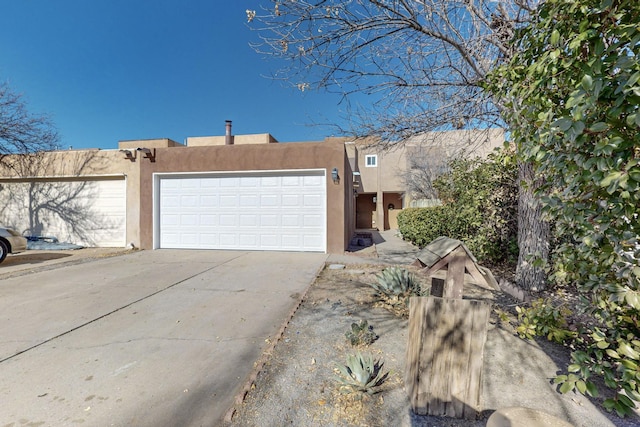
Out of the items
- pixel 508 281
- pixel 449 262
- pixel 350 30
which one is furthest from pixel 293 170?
pixel 449 262

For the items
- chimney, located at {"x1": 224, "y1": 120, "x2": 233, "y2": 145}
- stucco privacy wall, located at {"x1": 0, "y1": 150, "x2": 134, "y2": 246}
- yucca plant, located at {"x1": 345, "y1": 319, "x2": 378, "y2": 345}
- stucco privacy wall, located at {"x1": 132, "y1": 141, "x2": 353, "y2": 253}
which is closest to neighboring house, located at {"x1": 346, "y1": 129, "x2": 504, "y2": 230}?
chimney, located at {"x1": 224, "y1": 120, "x2": 233, "y2": 145}

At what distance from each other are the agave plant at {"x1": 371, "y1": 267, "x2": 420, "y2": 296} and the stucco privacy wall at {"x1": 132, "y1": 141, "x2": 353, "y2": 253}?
387 centimetres

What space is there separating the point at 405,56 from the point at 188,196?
24.7ft

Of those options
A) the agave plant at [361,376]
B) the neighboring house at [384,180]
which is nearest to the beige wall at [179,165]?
the agave plant at [361,376]

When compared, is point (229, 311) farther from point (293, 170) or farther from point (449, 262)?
point (293, 170)

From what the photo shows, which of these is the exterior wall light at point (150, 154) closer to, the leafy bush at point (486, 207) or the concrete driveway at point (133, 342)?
the concrete driveway at point (133, 342)

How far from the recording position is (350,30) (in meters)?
3.39

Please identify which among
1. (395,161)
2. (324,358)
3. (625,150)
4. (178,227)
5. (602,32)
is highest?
(395,161)

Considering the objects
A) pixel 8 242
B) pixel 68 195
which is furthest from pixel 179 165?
pixel 68 195

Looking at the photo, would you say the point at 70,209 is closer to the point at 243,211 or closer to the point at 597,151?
the point at 243,211

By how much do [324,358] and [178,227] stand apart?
786 centimetres

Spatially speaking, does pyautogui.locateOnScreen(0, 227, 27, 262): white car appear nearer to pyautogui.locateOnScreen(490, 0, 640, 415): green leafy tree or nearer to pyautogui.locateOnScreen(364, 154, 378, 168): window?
pyautogui.locateOnScreen(490, 0, 640, 415): green leafy tree

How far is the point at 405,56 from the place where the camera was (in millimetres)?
3986

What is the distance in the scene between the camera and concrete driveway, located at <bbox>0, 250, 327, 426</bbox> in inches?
75.9
